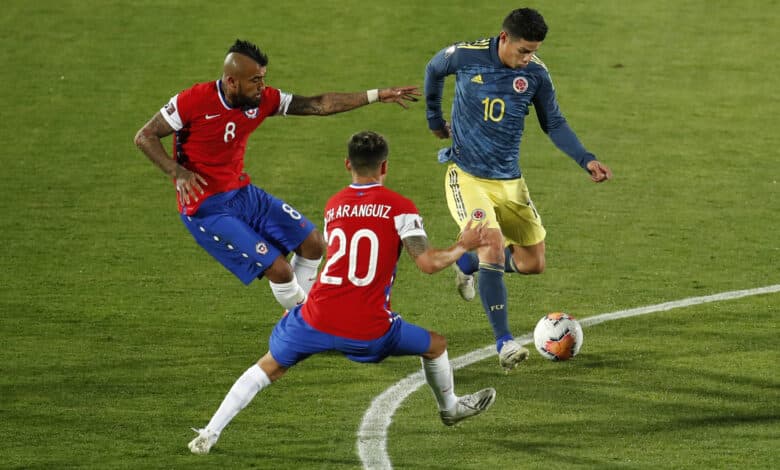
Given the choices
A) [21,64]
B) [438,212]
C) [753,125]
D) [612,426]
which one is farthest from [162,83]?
[612,426]

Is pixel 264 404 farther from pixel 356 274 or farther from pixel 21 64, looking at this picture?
pixel 21 64

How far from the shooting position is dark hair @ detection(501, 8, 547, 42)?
9.38m

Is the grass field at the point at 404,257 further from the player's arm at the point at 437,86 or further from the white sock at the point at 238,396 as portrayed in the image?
the player's arm at the point at 437,86

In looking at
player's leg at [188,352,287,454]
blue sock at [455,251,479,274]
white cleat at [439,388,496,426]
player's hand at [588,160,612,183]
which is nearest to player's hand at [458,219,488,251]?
white cleat at [439,388,496,426]

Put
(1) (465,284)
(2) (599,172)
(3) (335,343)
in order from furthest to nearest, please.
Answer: (1) (465,284) < (2) (599,172) < (3) (335,343)

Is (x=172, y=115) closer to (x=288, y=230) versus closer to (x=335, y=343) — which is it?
(x=288, y=230)

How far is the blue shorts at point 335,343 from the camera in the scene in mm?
7699

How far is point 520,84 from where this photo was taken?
32.1 ft

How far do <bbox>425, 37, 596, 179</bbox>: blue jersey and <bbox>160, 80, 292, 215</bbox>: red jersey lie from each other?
1.27 meters

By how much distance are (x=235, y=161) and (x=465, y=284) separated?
7.32 ft

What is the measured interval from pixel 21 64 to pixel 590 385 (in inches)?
477

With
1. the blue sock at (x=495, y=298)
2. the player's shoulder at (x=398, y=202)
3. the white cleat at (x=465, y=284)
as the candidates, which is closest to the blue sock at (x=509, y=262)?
the white cleat at (x=465, y=284)

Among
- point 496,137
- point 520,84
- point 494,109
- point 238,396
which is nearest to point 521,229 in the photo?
point 496,137

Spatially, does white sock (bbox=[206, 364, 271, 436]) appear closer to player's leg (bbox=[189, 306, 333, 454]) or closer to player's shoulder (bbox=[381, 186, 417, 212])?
player's leg (bbox=[189, 306, 333, 454])
